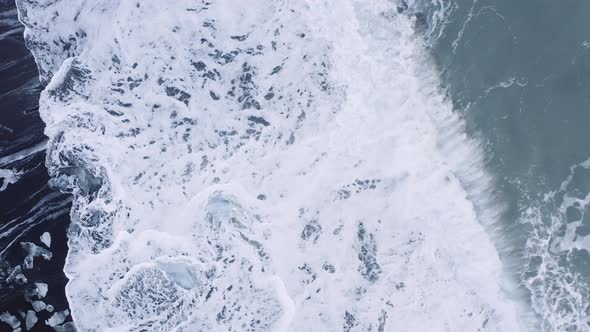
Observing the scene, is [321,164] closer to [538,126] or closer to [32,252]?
[538,126]

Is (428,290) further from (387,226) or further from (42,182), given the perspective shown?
(42,182)

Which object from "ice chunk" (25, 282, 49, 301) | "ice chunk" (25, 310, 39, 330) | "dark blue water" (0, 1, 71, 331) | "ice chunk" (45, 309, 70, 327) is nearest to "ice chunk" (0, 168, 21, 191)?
"dark blue water" (0, 1, 71, 331)

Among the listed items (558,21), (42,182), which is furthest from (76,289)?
(558,21)

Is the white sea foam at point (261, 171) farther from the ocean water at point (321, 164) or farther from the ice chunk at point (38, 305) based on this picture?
the ice chunk at point (38, 305)

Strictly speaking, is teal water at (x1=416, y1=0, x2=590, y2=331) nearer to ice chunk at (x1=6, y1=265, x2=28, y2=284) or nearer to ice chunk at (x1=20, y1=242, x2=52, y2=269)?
ice chunk at (x1=20, y1=242, x2=52, y2=269)

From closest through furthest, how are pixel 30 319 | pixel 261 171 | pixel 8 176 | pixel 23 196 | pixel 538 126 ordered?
1. pixel 538 126
2. pixel 30 319
3. pixel 261 171
4. pixel 23 196
5. pixel 8 176

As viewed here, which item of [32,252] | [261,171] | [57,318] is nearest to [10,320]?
[57,318]
